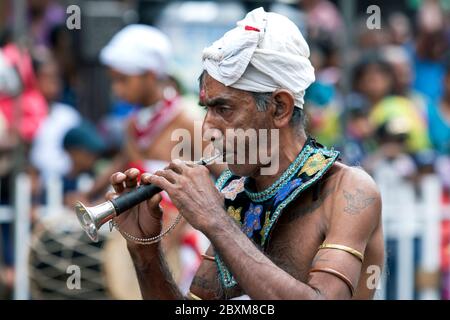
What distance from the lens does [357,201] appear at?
3664 mm

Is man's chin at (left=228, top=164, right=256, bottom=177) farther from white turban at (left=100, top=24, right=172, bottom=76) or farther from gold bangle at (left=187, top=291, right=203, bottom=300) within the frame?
white turban at (left=100, top=24, right=172, bottom=76)

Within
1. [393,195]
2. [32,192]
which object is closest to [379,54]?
[393,195]

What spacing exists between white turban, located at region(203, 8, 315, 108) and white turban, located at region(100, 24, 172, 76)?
160 inches

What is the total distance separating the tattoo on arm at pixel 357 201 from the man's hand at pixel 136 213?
653 millimetres

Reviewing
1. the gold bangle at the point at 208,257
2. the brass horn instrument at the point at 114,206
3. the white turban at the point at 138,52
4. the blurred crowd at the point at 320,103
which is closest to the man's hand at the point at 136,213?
the brass horn instrument at the point at 114,206

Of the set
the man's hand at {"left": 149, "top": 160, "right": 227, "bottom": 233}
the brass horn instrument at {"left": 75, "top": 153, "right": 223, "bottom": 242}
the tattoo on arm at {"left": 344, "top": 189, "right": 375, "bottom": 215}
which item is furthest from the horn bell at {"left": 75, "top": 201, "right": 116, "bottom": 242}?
the tattoo on arm at {"left": 344, "top": 189, "right": 375, "bottom": 215}

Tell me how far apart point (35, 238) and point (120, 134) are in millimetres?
1571

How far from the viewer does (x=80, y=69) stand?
10.3m

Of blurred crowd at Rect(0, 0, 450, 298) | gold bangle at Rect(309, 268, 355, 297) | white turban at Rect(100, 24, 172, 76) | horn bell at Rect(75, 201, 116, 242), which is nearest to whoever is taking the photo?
gold bangle at Rect(309, 268, 355, 297)

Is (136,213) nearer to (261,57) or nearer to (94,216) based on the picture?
(94,216)

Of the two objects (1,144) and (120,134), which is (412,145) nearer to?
(120,134)

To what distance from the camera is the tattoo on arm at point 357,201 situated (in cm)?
364

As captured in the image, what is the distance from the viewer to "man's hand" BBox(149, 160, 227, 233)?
3.51m

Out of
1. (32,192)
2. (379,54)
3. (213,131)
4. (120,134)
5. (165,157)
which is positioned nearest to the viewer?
(213,131)
